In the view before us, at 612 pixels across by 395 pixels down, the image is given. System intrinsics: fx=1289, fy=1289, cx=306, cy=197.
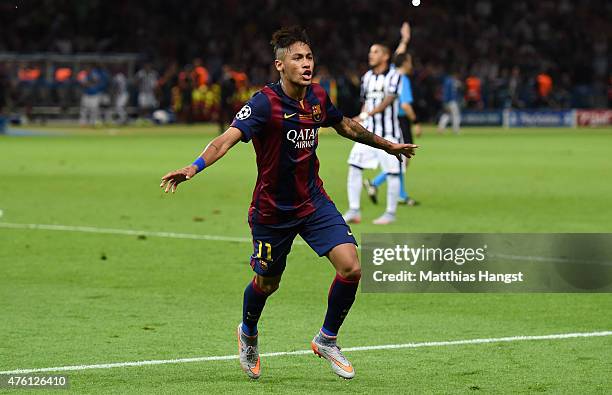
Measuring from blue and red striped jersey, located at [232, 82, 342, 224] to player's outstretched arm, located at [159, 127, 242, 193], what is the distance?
23 centimetres

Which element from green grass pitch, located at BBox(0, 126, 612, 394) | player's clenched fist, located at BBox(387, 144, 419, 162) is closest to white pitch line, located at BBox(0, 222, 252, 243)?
green grass pitch, located at BBox(0, 126, 612, 394)

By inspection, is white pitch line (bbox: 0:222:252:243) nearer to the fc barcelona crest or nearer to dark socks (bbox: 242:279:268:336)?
dark socks (bbox: 242:279:268:336)

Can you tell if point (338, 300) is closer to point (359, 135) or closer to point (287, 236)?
Result: point (287, 236)

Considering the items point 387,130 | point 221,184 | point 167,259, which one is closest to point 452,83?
point 221,184

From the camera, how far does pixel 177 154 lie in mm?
30625

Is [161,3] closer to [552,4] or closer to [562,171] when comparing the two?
[552,4]

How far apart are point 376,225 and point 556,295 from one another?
5229 mm

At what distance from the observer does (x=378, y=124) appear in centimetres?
1645

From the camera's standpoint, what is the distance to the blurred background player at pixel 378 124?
1582 cm

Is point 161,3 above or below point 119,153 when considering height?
above

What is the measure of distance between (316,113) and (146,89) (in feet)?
134

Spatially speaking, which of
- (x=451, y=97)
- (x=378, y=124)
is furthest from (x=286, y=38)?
(x=451, y=97)

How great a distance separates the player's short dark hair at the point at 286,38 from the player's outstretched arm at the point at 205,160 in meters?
0.60

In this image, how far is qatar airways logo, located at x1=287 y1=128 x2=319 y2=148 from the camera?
7.64 m
